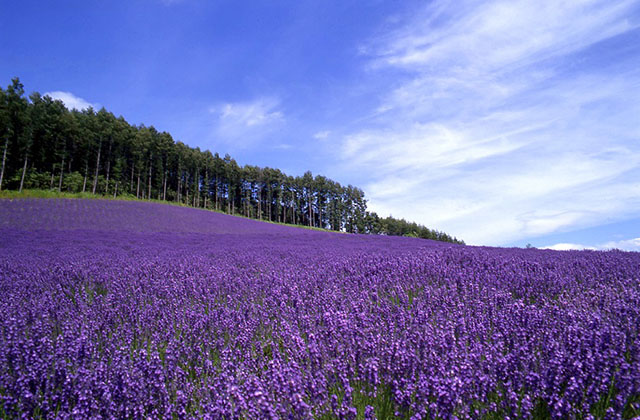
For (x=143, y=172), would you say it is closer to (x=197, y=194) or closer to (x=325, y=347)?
(x=197, y=194)

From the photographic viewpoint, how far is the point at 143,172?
44625 mm

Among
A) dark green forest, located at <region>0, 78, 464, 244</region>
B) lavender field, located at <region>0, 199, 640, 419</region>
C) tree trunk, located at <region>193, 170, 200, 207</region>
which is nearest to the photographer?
lavender field, located at <region>0, 199, 640, 419</region>

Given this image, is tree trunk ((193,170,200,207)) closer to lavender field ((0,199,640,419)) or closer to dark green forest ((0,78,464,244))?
dark green forest ((0,78,464,244))

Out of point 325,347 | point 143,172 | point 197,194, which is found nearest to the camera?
point 325,347

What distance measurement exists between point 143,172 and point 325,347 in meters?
49.3

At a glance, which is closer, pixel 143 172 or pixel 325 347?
pixel 325 347

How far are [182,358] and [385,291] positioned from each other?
8.06 ft

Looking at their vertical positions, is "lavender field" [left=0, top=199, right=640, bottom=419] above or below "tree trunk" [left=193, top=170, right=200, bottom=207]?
below

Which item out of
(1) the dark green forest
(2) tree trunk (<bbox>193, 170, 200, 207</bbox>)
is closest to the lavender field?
(1) the dark green forest

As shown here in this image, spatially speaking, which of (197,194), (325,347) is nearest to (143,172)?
(197,194)

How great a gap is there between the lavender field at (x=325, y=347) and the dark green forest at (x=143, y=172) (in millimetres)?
34743

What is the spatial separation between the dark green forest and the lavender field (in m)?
34.7

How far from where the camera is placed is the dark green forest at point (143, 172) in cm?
3269

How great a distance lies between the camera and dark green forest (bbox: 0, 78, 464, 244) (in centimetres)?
3269
